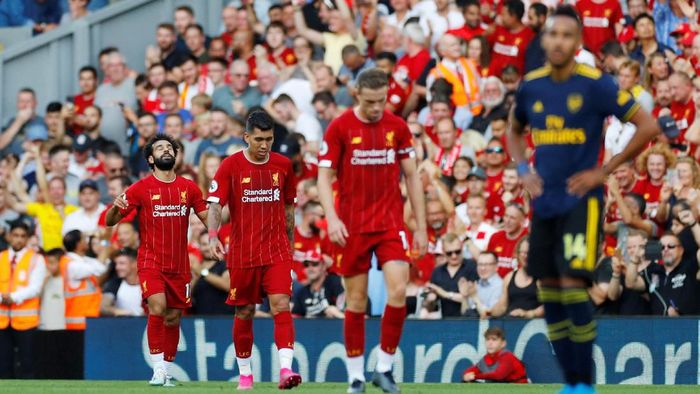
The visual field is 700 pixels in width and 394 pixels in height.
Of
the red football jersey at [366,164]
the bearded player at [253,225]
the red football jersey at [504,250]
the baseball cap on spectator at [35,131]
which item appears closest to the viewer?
the red football jersey at [366,164]

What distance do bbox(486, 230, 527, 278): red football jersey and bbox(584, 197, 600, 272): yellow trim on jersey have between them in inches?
291

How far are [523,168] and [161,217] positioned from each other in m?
5.02

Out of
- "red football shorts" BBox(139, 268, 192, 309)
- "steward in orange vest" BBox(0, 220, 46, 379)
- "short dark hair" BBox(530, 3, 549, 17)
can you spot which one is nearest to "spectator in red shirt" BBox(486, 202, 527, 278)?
"short dark hair" BBox(530, 3, 549, 17)

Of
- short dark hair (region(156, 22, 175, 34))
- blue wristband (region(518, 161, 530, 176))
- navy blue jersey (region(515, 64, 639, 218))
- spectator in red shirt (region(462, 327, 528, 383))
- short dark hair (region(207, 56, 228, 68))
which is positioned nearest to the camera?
navy blue jersey (region(515, 64, 639, 218))

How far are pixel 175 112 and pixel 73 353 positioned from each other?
17.5 ft

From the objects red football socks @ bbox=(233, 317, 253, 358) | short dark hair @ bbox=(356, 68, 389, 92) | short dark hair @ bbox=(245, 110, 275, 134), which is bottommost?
red football socks @ bbox=(233, 317, 253, 358)

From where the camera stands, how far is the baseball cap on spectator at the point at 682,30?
20141 millimetres

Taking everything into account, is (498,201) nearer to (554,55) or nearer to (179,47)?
(179,47)

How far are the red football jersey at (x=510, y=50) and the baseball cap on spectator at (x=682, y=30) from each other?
178 cm

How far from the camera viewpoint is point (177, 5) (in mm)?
25359

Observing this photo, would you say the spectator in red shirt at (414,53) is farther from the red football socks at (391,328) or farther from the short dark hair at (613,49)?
the red football socks at (391,328)

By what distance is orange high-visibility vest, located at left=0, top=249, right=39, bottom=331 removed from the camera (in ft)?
62.0

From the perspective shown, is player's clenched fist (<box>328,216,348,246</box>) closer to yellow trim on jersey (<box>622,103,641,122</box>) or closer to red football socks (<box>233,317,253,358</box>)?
red football socks (<box>233,317,253,358</box>)

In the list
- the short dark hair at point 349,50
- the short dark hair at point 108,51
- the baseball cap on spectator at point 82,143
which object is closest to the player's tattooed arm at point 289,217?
the short dark hair at point 349,50
